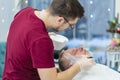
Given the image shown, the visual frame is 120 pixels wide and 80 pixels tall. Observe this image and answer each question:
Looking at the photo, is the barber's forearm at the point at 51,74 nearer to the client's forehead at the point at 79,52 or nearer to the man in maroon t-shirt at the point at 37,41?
the man in maroon t-shirt at the point at 37,41

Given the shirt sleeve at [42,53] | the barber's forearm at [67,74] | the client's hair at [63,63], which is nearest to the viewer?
the shirt sleeve at [42,53]

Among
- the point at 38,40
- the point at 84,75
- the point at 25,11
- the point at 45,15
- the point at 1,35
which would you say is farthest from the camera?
the point at 1,35

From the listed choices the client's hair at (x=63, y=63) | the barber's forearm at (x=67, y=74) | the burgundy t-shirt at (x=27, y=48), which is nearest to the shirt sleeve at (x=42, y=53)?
the burgundy t-shirt at (x=27, y=48)

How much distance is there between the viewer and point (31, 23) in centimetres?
134

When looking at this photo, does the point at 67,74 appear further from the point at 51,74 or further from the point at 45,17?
the point at 45,17

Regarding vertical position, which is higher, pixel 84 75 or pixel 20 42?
pixel 20 42

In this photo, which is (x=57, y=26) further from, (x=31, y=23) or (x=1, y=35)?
(x=1, y=35)

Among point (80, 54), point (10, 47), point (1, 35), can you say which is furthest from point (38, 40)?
point (1, 35)

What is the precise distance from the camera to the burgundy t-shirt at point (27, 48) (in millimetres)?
1281

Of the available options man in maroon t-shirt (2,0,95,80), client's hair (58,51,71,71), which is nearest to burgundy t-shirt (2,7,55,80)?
man in maroon t-shirt (2,0,95,80)

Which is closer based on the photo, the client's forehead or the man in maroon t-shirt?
the man in maroon t-shirt

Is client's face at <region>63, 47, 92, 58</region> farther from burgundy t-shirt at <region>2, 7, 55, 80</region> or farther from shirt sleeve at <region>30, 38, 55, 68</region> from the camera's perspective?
shirt sleeve at <region>30, 38, 55, 68</region>

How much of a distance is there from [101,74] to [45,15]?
66 cm

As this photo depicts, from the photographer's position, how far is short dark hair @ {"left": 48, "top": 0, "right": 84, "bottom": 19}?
4.36ft
